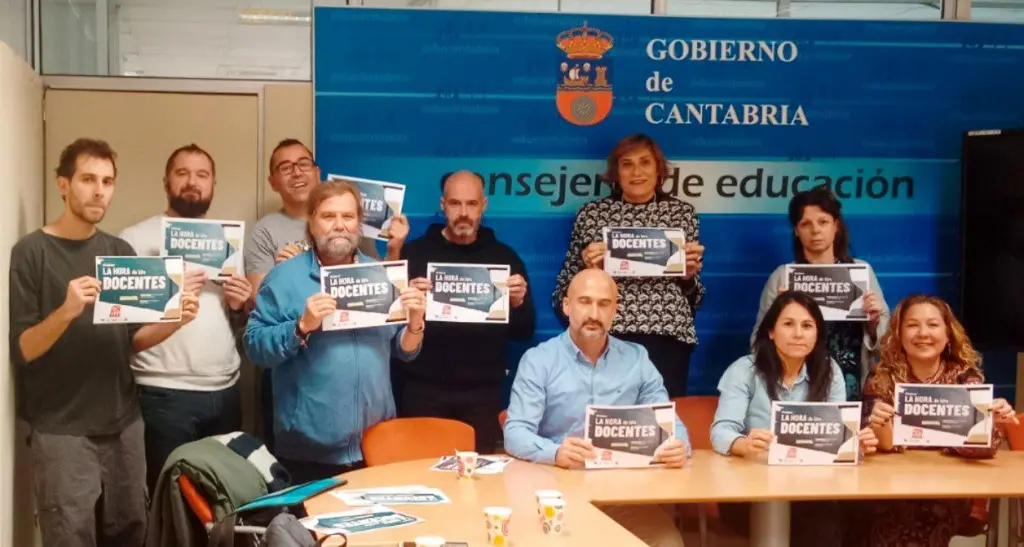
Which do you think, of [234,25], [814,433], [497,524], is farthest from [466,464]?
[234,25]

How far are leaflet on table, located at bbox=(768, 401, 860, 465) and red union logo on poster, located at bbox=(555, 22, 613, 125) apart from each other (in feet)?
7.01

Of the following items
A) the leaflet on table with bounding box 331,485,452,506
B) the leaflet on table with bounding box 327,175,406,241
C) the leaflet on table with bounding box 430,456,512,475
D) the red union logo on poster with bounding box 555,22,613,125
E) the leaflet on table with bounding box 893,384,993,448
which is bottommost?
the leaflet on table with bounding box 331,485,452,506

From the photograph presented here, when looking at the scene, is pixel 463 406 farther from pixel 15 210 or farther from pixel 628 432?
pixel 15 210

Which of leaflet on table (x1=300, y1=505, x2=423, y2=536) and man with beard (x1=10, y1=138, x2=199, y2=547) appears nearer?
leaflet on table (x1=300, y1=505, x2=423, y2=536)

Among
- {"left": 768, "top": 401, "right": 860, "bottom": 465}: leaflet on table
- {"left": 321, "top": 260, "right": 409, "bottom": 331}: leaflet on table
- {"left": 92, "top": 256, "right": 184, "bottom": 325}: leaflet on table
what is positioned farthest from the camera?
{"left": 92, "top": 256, "right": 184, "bottom": 325}: leaflet on table

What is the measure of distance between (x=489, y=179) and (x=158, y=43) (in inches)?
73.3

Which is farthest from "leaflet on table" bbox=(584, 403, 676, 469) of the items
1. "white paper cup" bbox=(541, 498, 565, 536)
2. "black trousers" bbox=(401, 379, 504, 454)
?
"black trousers" bbox=(401, 379, 504, 454)

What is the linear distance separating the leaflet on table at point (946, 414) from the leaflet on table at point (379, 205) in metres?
2.25

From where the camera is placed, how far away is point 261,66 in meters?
5.52

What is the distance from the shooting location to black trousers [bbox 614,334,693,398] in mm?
4750

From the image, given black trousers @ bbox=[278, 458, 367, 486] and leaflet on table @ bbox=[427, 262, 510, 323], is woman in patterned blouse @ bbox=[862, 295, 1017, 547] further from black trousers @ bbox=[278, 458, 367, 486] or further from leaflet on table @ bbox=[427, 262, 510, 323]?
black trousers @ bbox=[278, 458, 367, 486]

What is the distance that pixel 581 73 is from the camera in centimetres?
529

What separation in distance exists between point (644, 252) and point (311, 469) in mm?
1751

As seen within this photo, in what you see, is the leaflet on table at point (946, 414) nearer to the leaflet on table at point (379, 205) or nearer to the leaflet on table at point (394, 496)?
the leaflet on table at point (394, 496)
